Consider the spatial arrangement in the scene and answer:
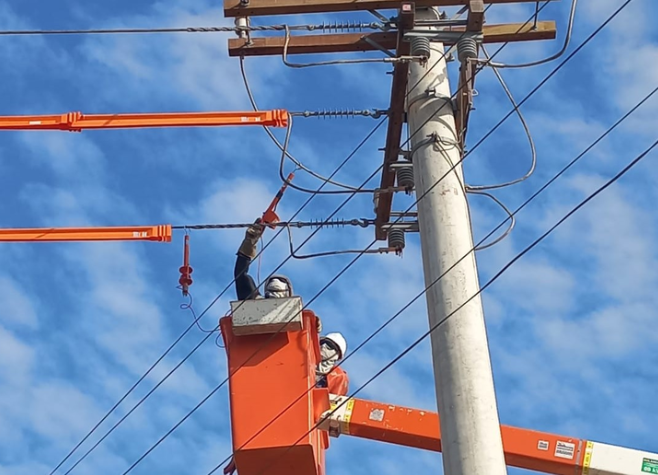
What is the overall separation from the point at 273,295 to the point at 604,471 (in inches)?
105

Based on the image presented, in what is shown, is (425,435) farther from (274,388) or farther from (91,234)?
(91,234)

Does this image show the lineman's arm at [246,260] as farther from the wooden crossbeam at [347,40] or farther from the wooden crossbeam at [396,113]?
the wooden crossbeam at [347,40]

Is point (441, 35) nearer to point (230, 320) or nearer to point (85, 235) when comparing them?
point (230, 320)

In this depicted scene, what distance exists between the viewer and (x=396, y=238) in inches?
358

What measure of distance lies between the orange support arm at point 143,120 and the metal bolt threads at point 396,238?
44.7 inches

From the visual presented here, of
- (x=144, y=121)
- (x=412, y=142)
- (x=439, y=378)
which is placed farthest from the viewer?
Result: (x=144, y=121)

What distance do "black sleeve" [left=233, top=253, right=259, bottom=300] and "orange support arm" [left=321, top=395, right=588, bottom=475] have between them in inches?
43.9

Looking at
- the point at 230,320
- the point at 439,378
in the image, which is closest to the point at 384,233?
the point at 230,320

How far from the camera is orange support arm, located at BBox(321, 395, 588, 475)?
855 cm

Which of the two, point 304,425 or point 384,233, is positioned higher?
point 384,233

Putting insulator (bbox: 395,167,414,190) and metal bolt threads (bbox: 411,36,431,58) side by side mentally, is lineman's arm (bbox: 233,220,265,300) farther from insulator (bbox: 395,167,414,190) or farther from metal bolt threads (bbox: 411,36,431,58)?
metal bolt threads (bbox: 411,36,431,58)

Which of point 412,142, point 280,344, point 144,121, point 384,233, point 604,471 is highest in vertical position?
point 144,121

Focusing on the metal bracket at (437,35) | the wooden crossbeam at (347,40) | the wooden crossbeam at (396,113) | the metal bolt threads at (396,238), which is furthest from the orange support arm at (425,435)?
the metal bracket at (437,35)

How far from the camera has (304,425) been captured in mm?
7973
